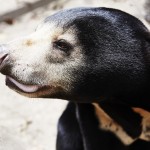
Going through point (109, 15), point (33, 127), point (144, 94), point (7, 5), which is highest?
point (7, 5)

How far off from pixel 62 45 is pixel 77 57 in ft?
0.30

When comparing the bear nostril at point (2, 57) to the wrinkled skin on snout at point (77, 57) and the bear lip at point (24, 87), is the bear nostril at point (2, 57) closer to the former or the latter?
the wrinkled skin on snout at point (77, 57)

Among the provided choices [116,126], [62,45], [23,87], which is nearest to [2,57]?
[23,87]

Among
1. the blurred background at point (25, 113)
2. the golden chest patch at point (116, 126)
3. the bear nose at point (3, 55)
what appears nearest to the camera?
the bear nose at point (3, 55)

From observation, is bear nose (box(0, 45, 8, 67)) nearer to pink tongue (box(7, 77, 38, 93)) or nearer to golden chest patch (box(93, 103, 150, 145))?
pink tongue (box(7, 77, 38, 93))

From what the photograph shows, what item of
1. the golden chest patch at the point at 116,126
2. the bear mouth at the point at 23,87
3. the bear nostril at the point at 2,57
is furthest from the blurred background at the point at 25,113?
the bear nostril at the point at 2,57

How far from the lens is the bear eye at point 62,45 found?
232 cm

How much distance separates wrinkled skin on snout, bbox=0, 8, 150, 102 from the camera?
2.29 m

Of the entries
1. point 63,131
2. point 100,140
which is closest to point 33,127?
point 63,131

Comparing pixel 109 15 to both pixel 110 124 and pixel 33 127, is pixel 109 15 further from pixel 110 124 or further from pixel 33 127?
pixel 33 127

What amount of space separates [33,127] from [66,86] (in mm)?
1426

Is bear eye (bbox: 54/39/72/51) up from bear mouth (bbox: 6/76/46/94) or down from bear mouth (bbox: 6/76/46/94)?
up

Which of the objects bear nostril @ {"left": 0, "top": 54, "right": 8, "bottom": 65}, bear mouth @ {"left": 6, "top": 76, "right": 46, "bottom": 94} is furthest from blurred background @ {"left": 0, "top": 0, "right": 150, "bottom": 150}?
bear nostril @ {"left": 0, "top": 54, "right": 8, "bottom": 65}

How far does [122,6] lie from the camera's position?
4.70m
